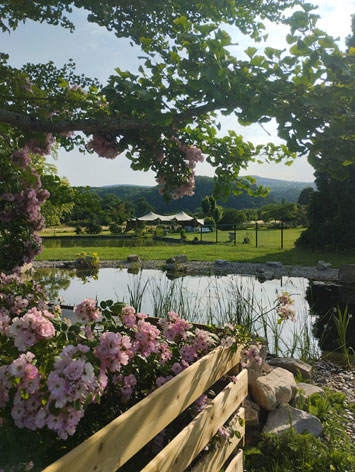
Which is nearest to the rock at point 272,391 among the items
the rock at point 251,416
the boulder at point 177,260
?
the rock at point 251,416

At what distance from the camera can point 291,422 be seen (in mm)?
3051

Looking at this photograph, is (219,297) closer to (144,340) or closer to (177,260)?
(144,340)

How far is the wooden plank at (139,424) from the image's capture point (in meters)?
1.25

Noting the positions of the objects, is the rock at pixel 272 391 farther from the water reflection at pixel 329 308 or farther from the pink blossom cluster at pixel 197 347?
the water reflection at pixel 329 308

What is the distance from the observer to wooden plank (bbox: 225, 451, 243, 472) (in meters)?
2.42

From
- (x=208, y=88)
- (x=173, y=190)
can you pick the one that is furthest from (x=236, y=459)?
(x=208, y=88)

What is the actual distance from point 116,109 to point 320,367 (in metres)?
4.28

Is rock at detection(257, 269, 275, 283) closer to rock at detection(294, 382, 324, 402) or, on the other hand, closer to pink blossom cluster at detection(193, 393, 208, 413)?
rock at detection(294, 382, 324, 402)

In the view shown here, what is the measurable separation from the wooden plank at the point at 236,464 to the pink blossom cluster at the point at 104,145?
213cm

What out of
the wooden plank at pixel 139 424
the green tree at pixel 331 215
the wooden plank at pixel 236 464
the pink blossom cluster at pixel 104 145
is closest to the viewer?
the wooden plank at pixel 139 424

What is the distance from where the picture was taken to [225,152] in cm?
295

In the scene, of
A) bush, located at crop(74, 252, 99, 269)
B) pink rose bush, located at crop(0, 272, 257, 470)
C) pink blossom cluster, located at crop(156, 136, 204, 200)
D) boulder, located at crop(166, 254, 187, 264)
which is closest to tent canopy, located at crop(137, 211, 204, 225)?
boulder, located at crop(166, 254, 187, 264)

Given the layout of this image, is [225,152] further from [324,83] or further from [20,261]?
[20,261]

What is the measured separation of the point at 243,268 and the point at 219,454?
12.4 metres
